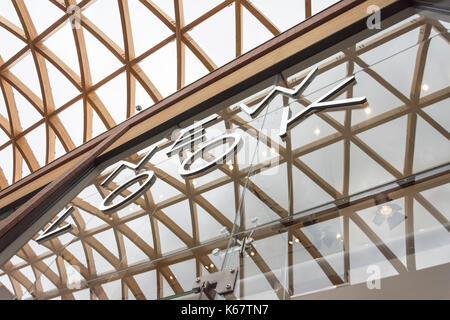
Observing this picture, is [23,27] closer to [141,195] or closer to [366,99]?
[141,195]

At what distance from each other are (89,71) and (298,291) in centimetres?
1627

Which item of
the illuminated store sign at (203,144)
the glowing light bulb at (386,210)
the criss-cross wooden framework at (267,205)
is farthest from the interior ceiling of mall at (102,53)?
the glowing light bulb at (386,210)

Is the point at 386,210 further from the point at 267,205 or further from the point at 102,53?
the point at 102,53

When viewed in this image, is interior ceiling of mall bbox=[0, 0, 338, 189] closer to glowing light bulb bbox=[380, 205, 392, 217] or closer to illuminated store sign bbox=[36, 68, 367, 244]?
illuminated store sign bbox=[36, 68, 367, 244]

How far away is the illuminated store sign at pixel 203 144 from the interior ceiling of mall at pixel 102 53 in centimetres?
716

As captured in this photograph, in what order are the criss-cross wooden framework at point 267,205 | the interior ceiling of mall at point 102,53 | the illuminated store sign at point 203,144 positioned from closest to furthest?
the criss-cross wooden framework at point 267,205, the illuminated store sign at point 203,144, the interior ceiling of mall at point 102,53

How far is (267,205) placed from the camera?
176 inches

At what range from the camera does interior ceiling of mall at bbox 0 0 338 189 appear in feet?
45.8

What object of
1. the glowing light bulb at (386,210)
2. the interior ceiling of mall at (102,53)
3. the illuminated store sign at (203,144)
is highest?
the interior ceiling of mall at (102,53)

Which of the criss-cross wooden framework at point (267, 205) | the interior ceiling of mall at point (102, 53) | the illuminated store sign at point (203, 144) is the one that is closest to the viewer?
the criss-cross wooden framework at point (267, 205)

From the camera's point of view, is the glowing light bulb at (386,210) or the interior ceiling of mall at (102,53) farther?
the interior ceiling of mall at (102,53)

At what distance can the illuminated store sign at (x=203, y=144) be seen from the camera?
18.7ft

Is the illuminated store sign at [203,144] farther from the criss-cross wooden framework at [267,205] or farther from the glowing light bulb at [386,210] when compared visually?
the glowing light bulb at [386,210]

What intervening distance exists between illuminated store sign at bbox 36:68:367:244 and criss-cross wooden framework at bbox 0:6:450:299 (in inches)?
7.8
